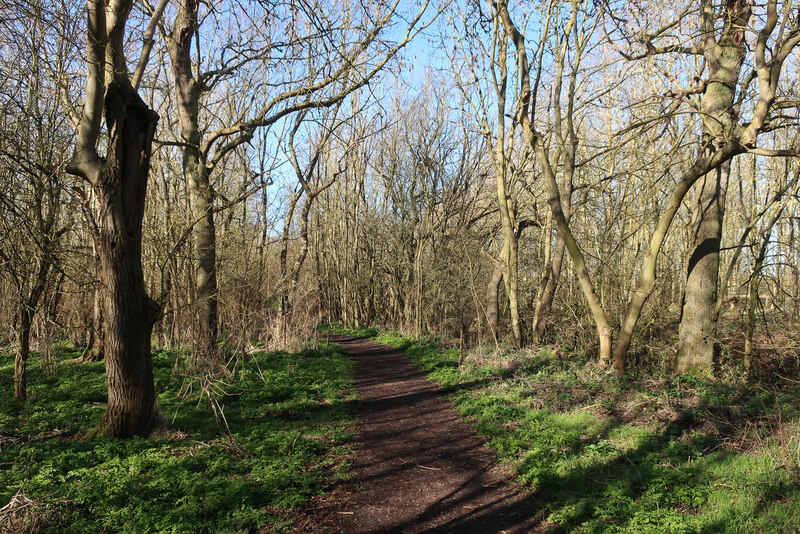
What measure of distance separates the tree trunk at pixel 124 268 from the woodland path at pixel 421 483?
2.64 meters

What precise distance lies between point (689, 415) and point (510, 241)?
18.8ft

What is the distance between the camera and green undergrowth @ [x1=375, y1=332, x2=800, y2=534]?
3.54 metres

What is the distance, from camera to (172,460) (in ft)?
14.9

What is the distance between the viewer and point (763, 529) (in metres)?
3.23

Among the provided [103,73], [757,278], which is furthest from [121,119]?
[757,278]

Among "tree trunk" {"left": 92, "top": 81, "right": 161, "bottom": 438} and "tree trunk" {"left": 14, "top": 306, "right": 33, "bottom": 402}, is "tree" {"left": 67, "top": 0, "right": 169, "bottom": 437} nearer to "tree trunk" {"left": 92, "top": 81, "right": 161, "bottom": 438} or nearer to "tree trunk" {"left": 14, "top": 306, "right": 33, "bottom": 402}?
"tree trunk" {"left": 92, "top": 81, "right": 161, "bottom": 438}

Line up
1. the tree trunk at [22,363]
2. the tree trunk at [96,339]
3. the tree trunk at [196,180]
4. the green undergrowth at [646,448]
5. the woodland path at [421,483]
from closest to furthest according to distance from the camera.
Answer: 1. the green undergrowth at [646,448]
2. the woodland path at [421,483]
3. the tree trunk at [22,363]
4. the tree trunk at [196,180]
5. the tree trunk at [96,339]

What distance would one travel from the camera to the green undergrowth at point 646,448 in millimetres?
3537

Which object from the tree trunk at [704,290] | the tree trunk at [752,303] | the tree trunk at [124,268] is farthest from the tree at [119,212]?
the tree trunk at [752,303]

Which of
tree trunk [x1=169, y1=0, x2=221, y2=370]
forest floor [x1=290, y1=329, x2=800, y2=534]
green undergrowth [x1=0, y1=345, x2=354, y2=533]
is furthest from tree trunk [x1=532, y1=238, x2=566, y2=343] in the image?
tree trunk [x1=169, y1=0, x2=221, y2=370]

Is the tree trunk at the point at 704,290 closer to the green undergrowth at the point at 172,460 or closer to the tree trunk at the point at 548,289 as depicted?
the tree trunk at the point at 548,289

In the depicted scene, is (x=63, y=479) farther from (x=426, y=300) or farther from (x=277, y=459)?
(x=426, y=300)

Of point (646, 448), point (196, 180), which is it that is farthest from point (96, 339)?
point (646, 448)

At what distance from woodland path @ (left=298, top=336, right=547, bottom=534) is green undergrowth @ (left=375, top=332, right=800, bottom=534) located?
0.26 meters
